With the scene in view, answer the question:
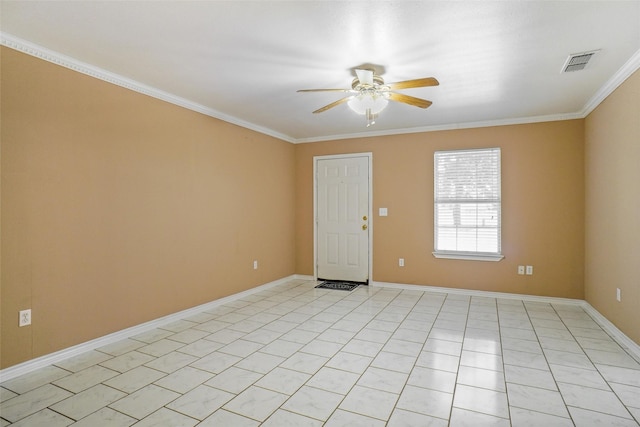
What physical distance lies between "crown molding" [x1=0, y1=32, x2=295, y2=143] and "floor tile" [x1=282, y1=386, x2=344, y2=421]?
10.3 ft

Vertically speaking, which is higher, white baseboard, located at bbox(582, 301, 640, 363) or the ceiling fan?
the ceiling fan

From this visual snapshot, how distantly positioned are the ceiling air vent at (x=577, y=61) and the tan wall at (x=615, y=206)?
1.47 ft

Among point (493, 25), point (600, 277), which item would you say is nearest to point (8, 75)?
point (493, 25)

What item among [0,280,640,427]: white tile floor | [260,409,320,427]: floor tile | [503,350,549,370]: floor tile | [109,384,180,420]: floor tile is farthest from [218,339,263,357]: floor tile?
[503,350,549,370]: floor tile

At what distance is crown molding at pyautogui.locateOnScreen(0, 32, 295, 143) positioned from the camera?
2.54 metres

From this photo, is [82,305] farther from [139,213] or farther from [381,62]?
[381,62]

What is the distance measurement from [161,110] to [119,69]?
0.65 metres

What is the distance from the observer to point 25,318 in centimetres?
259

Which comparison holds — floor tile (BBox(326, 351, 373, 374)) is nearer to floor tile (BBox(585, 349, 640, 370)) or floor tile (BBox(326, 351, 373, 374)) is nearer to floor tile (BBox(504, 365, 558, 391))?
floor tile (BBox(504, 365, 558, 391))

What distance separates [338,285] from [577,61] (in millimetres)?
4101

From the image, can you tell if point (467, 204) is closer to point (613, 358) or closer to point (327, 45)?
point (613, 358)

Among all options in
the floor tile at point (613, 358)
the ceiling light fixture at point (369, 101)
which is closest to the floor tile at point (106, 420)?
the ceiling light fixture at point (369, 101)

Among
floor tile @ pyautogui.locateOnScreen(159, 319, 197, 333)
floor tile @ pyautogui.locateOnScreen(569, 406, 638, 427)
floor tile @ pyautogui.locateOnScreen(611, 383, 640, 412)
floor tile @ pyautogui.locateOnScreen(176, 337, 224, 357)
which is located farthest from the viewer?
floor tile @ pyautogui.locateOnScreen(159, 319, 197, 333)

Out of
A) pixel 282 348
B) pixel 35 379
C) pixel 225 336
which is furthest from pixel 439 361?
pixel 35 379
